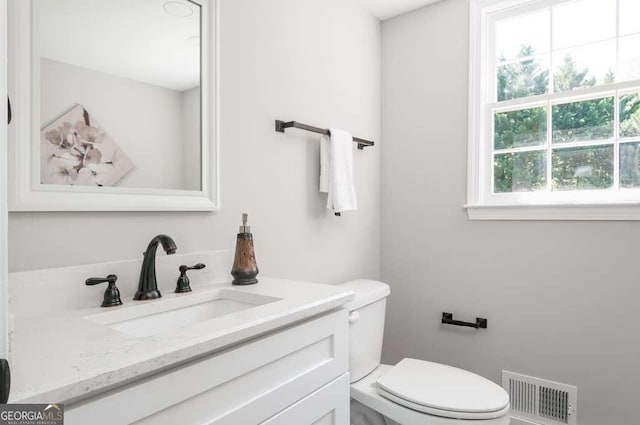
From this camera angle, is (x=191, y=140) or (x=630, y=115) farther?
(x=630, y=115)

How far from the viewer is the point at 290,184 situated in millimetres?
1681

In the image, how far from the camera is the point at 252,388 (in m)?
0.85

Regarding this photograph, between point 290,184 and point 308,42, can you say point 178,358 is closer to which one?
point 290,184

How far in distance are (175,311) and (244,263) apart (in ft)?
0.89

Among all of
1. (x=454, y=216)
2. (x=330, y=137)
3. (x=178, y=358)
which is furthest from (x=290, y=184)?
(x=178, y=358)

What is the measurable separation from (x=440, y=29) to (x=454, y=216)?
1030 millimetres

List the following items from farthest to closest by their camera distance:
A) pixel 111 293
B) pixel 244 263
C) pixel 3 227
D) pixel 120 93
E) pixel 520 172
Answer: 1. pixel 520 172
2. pixel 244 263
3. pixel 120 93
4. pixel 111 293
5. pixel 3 227

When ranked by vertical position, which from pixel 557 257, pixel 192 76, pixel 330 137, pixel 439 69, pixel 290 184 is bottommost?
pixel 557 257

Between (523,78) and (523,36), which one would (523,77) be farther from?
(523,36)

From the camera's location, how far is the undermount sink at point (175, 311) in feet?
3.21

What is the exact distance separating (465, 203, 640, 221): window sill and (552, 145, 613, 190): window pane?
0.45 ft

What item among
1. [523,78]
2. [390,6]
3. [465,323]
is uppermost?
[390,6]

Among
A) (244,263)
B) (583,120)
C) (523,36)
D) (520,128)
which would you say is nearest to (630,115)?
(583,120)

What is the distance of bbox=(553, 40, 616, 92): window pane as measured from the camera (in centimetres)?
173
